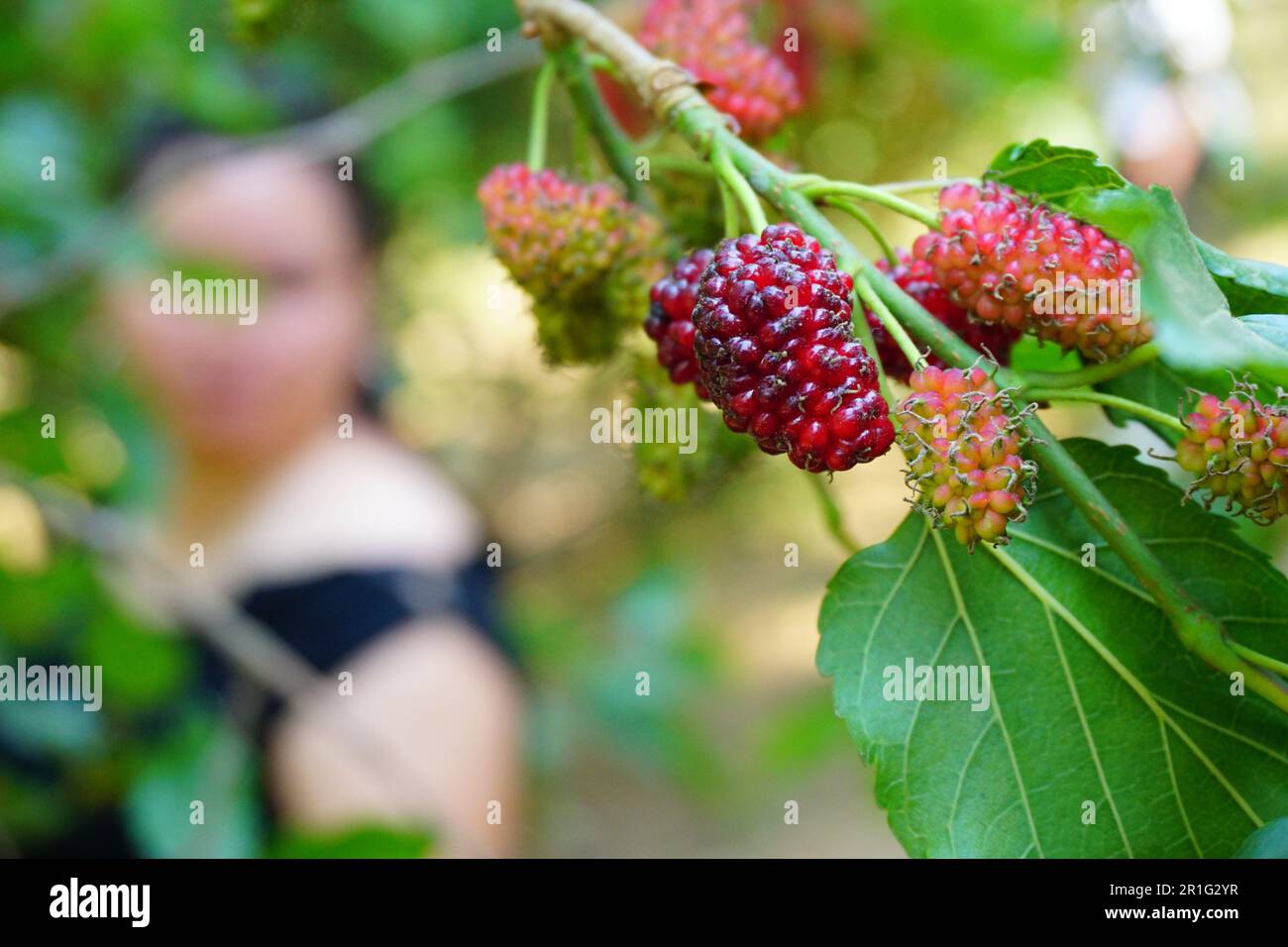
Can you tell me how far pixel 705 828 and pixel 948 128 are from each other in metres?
1.94

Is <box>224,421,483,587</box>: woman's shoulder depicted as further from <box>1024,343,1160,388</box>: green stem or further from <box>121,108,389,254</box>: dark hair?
<box>1024,343,1160,388</box>: green stem

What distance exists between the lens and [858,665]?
47 centimetres

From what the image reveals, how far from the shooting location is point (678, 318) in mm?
471

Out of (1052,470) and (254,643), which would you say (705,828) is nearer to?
(254,643)

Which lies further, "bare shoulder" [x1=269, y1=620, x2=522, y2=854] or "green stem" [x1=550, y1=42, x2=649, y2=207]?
"bare shoulder" [x1=269, y1=620, x2=522, y2=854]

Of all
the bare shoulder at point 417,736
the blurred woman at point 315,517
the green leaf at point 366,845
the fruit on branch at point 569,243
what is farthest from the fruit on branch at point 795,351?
the bare shoulder at point 417,736

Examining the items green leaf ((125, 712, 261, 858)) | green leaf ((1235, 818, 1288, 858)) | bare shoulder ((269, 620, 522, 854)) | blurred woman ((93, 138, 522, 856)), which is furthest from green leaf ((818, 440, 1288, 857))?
bare shoulder ((269, 620, 522, 854))

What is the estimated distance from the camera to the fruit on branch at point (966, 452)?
15.2 inches

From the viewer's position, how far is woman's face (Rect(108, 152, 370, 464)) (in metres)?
Result: 1.59

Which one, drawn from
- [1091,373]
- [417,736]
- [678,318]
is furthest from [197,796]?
[1091,373]

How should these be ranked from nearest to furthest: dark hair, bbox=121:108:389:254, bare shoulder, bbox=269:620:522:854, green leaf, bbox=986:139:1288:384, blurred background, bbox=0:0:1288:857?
1. green leaf, bbox=986:139:1288:384
2. blurred background, bbox=0:0:1288:857
3. bare shoulder, bbox=269:620:522:854
4. dark hair, bbox=121:108:389:254

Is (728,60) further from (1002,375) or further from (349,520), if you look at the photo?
(349,520)

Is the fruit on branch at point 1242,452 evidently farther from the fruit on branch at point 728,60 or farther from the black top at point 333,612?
the black top at point 333,612
